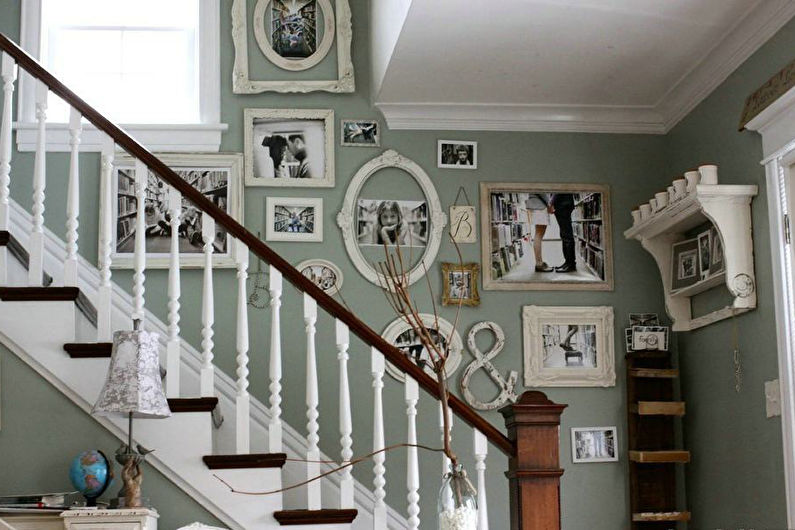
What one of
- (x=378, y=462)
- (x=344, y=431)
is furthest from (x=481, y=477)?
(x=344, y=431)

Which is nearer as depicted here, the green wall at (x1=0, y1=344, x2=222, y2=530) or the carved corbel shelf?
the green wall at (x1=0, y1=344, x2=222, y2=530)

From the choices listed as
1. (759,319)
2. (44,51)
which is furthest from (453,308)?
(44,51)

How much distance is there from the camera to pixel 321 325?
523 cm

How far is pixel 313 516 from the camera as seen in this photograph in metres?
3.91

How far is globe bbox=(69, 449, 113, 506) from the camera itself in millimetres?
3744

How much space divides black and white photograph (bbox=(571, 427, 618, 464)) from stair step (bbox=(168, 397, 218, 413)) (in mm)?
2001

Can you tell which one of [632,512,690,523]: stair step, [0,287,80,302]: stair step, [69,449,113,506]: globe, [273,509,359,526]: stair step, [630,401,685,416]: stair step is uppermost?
[0,287,80,302]: stair step

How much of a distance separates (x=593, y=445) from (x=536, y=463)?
1.42 metres

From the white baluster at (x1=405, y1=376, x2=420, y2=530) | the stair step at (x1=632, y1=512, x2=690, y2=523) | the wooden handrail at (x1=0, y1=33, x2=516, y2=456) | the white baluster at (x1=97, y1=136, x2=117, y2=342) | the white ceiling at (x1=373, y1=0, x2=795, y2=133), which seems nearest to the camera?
the white baluster at (x1=405, y1=376, x2=420, y2=530)

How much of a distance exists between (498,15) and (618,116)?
4.47 ft

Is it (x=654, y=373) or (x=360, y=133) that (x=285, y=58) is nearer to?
(x=360, y=133)

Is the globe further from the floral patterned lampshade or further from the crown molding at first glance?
the crown molding

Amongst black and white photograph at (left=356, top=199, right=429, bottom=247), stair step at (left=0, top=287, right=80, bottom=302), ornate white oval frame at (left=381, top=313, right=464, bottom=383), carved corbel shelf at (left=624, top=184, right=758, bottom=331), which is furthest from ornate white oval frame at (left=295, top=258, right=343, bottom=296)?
carved corbel shelf at (left=624, top=184, right=758, bottom=331)

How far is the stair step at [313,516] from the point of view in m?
3.90
